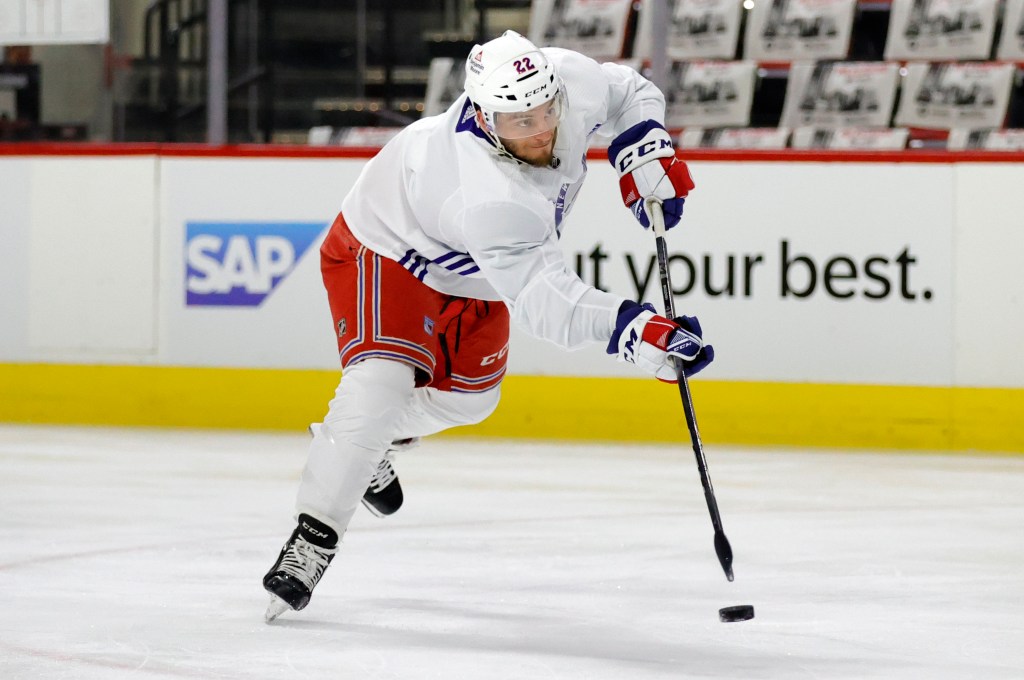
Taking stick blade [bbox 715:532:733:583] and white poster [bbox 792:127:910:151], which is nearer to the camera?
stick blade [bbox 715:532:733:583]

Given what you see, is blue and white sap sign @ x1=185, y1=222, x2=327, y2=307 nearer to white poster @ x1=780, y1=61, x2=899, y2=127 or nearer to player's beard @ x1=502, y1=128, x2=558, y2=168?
white poster @ x1=780, y1=61, x2=899, y2=127

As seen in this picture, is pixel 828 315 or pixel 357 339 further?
pixel 828 315

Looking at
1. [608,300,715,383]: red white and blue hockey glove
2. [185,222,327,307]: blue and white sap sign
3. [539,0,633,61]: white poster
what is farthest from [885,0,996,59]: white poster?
[608,300,715,383]: red white and blue hockey glove

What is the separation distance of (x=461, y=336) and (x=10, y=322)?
3.37 meters

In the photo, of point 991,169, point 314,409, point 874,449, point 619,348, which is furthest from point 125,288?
point 619,348

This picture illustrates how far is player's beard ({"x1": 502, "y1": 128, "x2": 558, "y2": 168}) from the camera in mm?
2660

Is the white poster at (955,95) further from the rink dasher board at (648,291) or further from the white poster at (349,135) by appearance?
the white poster at (349,135)

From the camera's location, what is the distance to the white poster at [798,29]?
22.2ft

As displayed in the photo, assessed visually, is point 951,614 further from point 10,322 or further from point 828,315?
point 10,322

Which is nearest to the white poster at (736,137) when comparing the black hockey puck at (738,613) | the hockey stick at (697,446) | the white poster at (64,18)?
the white poster at (64,18)

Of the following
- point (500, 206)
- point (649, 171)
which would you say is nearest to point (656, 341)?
point (500, 206)

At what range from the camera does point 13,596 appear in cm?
301

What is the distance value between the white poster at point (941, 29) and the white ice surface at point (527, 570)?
6.74ft

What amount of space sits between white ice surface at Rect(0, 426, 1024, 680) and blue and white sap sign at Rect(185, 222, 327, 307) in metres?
0.81
